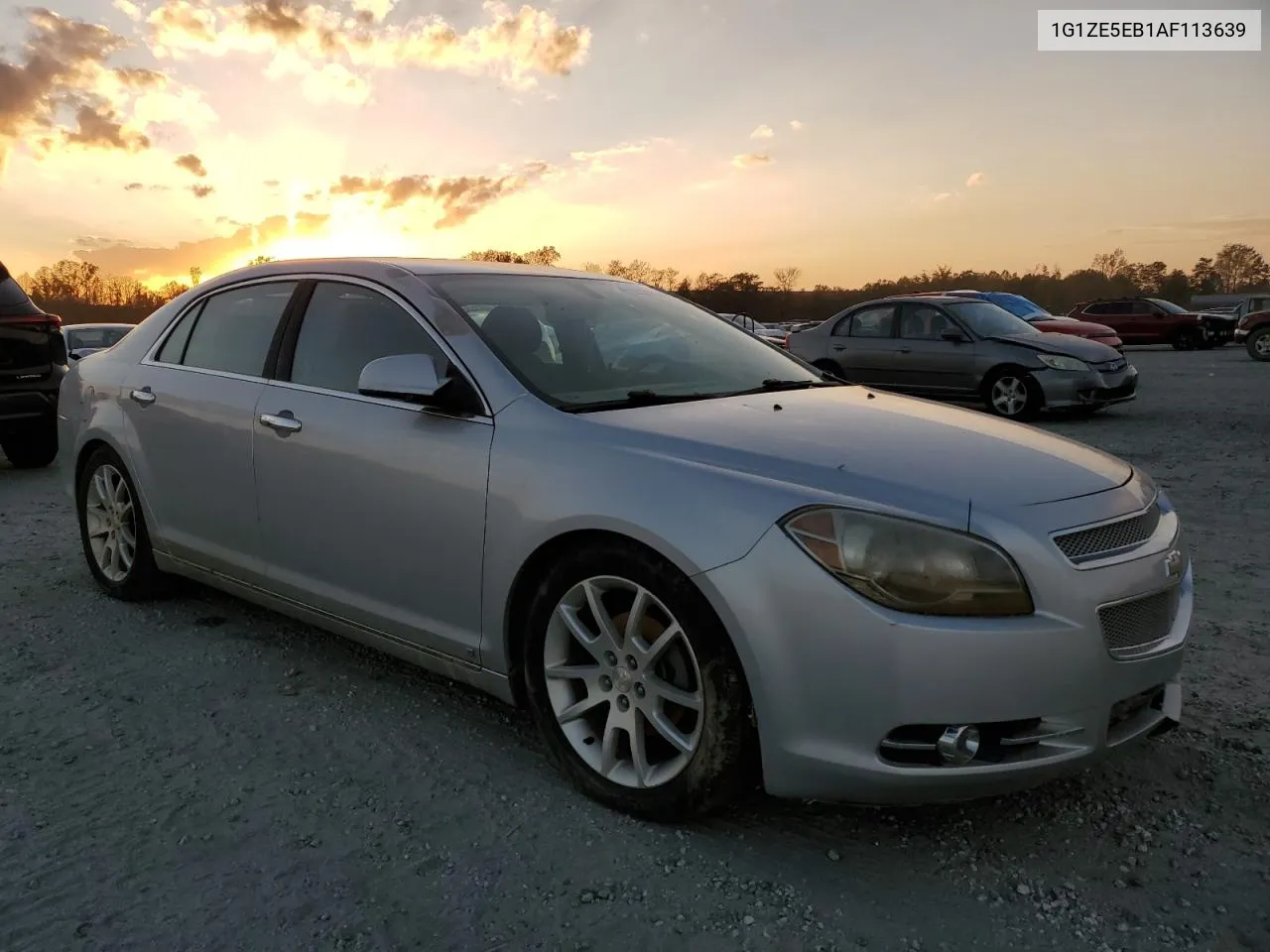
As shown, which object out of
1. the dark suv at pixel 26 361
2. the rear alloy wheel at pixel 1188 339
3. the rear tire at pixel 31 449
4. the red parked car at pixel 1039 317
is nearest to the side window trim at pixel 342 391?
the dark suv at pixel 26 361

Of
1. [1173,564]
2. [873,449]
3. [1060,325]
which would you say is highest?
[1060,325]

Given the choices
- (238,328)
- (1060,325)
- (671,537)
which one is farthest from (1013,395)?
(671,537)

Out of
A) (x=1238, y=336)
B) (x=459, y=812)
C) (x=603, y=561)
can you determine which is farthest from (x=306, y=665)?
(x=1238, y=336)

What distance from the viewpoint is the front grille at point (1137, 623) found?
229 centimetres

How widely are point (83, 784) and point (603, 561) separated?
1.67m

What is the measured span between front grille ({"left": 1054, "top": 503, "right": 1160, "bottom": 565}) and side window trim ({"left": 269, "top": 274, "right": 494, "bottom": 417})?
1.61 meters

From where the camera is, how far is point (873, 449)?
8.47ft

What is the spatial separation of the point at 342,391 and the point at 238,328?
0.92 m

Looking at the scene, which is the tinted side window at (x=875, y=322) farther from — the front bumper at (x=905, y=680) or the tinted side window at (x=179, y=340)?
the front bumper at (x=905, y=680)

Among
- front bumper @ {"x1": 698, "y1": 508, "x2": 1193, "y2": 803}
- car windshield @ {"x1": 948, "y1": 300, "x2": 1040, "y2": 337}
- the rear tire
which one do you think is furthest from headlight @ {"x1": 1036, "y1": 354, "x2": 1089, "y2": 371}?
the rear tire

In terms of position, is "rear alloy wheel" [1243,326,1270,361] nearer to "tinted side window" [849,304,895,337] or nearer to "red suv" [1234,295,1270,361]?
"red suv" [1234,295,1270,361]

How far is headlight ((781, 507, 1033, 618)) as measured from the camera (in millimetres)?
2182

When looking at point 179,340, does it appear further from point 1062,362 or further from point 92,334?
point 92,334

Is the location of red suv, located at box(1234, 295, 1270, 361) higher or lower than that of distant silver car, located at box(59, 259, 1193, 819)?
higher
